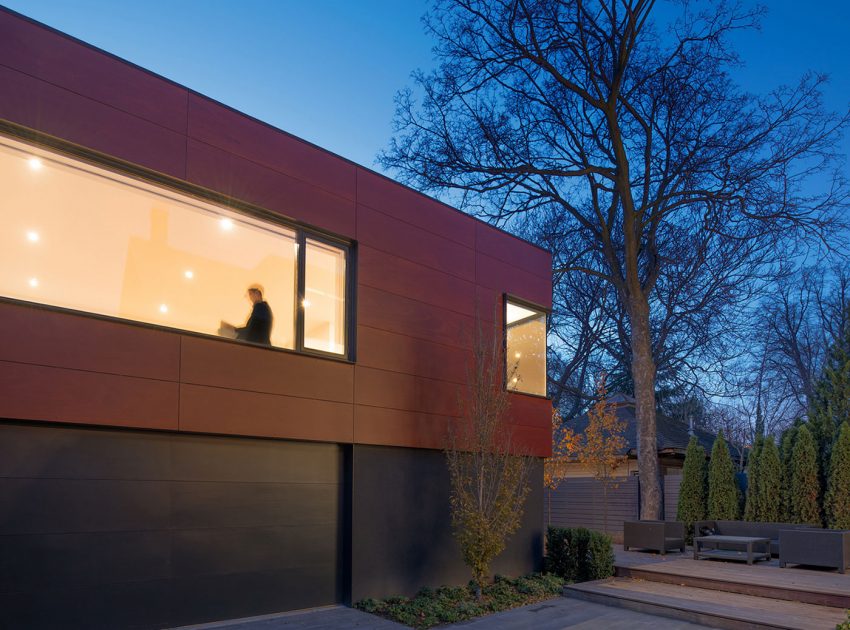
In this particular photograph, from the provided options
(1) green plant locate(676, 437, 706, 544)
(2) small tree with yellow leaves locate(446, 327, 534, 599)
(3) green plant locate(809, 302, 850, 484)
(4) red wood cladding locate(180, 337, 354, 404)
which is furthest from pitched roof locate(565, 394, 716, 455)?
(4) red wood cladding locate(180, 337, 354, 404)

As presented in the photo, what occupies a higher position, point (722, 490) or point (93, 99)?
point (93, 99)

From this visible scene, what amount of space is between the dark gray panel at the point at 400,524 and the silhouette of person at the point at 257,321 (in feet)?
5.78

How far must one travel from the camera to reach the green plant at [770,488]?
535 inches

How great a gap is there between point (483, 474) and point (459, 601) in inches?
60.3

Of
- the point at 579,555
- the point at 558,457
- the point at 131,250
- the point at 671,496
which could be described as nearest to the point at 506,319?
the point at 579,555

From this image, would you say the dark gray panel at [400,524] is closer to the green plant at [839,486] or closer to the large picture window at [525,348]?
the large picture window at [525,348]

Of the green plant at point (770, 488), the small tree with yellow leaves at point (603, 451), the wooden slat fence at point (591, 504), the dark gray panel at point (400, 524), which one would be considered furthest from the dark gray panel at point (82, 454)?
the small tree with yellow leaves at point (603, 451)

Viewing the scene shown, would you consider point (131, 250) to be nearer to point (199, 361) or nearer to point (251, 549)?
point (199, 361)

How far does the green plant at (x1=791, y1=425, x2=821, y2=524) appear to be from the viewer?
13.1 metres

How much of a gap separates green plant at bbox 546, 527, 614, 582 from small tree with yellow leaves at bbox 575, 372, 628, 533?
20.4ft

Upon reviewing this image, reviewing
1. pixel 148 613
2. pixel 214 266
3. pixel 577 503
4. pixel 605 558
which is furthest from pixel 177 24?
pixel 577 503

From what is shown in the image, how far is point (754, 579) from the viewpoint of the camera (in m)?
9.42

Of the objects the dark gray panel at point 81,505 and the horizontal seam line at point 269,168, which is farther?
the horizontal seam line at point 269,168

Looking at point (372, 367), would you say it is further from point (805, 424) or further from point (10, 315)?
point (805, 424)
